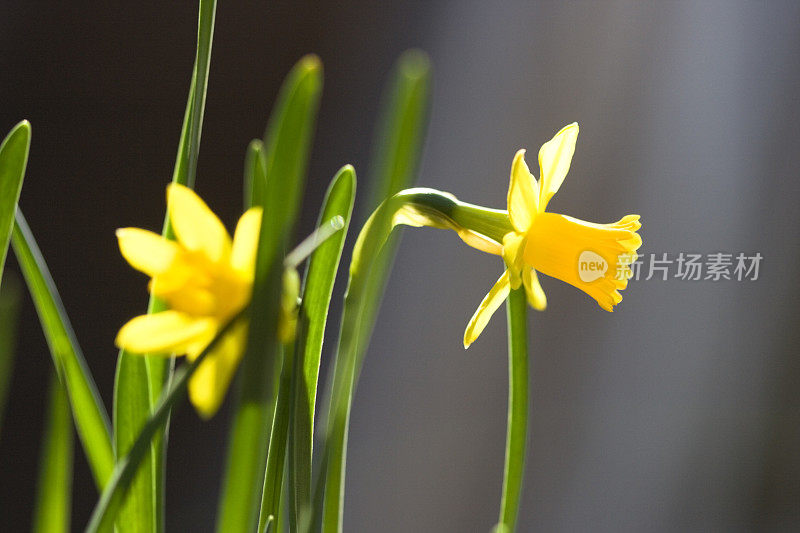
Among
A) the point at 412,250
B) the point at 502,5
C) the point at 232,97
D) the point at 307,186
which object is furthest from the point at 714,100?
the point at 232,97

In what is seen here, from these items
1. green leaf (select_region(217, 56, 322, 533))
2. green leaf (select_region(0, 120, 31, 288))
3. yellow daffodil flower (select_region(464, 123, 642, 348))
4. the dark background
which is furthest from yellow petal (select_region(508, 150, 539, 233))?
the dark background

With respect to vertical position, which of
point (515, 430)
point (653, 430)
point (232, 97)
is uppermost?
point (232, 97)

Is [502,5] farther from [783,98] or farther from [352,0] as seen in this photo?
[783,98]

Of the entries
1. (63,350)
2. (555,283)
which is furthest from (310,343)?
(555,283)

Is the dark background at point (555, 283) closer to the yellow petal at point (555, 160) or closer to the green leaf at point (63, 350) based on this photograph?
the green leaf at point (63, 350)

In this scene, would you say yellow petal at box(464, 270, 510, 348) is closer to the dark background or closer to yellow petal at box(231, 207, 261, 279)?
yellow petal at box(231, 207, 261, 279)
